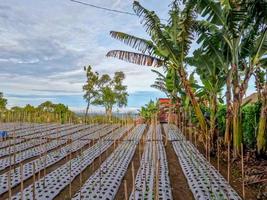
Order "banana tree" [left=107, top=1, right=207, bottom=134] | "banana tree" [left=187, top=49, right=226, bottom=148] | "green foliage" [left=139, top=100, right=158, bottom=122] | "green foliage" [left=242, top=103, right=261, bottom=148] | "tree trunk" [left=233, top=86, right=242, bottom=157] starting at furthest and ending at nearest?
"green foliage" [left=139, top=100, right=158, bottom=122] < "banana tree" [left=187, top=49, right=226, bottom=148] < "banana tree" [left=107, top=1, right=207, bottom=134] < "green foliage" [left=242, top=103, right=261, bottom=148] < "tree trunk" [left=233, top=86, right=242, bottom=157]

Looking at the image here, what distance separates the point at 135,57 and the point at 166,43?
3.01 ft

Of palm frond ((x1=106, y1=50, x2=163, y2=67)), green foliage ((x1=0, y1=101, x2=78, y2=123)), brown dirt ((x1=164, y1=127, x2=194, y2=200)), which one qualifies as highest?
palm frond ((x1=106, y1=50, x2=163, y2=67))

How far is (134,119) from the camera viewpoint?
17375 millimetres

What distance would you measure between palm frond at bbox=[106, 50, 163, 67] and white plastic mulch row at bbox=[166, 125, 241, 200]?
7.80 feet

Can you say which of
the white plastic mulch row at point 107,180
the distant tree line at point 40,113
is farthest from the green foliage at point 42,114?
the white plastic mulch row at point 107,180

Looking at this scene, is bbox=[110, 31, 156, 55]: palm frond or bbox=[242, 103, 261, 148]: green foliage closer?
bbox=[242, 103, 261, 148]: green foliage

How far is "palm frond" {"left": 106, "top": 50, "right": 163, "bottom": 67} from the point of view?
6.54 m

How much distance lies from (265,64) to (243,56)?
0.54 meters

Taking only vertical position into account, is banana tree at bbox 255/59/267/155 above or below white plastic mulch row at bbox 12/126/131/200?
above

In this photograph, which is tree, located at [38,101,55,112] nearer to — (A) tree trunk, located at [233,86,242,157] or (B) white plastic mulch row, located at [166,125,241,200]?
(B) white plastic mulch row, located at [166,125,241,200]

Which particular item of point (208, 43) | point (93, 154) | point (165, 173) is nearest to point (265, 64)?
point (208, 43)

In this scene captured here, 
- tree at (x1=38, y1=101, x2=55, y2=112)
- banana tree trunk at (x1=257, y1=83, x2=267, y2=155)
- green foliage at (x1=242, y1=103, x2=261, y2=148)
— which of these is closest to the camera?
banana tree trunk at (x1=257, y1=83, x2=267, y2=155)

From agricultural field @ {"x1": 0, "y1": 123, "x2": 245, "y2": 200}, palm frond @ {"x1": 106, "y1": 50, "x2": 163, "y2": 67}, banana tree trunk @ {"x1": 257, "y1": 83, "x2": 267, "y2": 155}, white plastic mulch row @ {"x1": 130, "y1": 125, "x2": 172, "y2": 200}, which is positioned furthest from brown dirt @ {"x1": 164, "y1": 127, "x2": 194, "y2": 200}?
palm frond @ {"x1": 106, "y1": 50, "x2": 163, "y2": 67}

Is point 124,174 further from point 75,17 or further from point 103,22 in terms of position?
point 75,17
